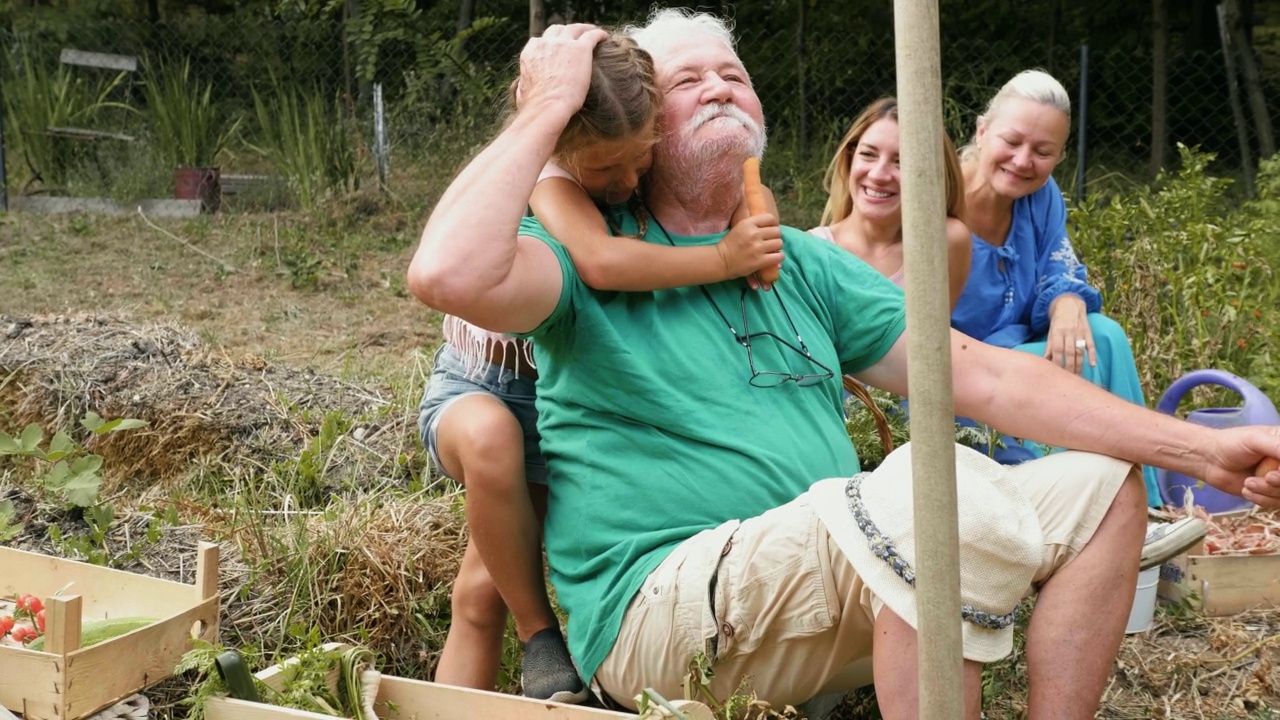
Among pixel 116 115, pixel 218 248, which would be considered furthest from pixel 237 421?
pixel 116 115

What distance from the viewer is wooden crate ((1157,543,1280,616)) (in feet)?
10.4

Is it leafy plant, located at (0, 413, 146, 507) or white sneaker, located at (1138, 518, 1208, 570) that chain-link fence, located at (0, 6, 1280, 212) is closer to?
leafy plant, located at (0, 413, 146, 507)

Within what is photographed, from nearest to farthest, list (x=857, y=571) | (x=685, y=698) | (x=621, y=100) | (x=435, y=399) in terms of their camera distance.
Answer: (x=857, y=571) < (x=685, y=698) < (x=621, y=100) < (x=435, y=399)

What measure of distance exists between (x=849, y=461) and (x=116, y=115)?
9882mm

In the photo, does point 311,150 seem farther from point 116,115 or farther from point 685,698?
point 685,698

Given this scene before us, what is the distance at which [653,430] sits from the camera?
2172 mm

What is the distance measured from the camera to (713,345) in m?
2.24

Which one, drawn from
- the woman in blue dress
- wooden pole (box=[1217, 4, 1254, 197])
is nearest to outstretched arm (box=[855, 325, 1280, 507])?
the woman in blue dress

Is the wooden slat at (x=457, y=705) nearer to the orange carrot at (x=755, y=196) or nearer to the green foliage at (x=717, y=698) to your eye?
the green foliage at (x=717, y=698)

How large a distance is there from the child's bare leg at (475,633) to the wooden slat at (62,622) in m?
0.70

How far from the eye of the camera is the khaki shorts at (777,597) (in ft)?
6.16

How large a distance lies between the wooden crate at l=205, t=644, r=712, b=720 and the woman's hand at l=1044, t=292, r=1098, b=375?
87.8 inches

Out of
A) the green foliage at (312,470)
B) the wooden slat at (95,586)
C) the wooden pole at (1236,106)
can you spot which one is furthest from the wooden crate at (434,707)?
the wooden pole at (1236,106)

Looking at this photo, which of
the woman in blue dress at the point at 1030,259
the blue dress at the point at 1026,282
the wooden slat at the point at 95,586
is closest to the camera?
the wooden slat at the point at 95,586
